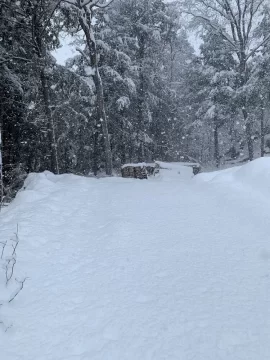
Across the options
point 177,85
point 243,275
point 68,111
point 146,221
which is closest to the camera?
point 243,275

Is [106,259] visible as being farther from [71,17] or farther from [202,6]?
[202,6]

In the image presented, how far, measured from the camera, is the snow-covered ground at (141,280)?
318 cm

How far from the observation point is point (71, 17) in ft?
47.2

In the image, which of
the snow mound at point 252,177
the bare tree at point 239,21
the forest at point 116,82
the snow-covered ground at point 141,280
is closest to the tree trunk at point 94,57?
the forest at point 116,82

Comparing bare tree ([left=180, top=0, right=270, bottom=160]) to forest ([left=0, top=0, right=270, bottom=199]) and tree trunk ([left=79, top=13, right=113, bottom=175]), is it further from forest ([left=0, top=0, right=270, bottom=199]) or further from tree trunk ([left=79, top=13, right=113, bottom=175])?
tree trunk ([left=79, top=13, right=113, bottom=175])

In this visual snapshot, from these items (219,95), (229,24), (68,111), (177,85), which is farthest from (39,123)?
(177,85)

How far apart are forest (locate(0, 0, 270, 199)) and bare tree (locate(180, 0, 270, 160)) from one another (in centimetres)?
6

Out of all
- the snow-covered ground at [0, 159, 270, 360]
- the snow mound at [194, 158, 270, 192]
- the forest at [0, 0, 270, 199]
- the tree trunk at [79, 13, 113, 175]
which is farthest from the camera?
the tree trunk at [79, 13, 113, 175]

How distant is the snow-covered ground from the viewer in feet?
10.4

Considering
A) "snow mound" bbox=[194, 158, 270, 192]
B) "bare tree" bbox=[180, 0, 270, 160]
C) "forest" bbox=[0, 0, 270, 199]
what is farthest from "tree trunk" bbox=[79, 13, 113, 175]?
"bare tree" bbox=[180, 0, 270, 160]

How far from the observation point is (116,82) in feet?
69.4

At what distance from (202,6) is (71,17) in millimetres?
8374

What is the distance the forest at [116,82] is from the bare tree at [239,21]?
0.06m

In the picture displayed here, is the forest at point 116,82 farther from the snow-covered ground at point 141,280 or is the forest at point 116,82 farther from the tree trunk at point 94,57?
the snow-covered ground at point 141,280
